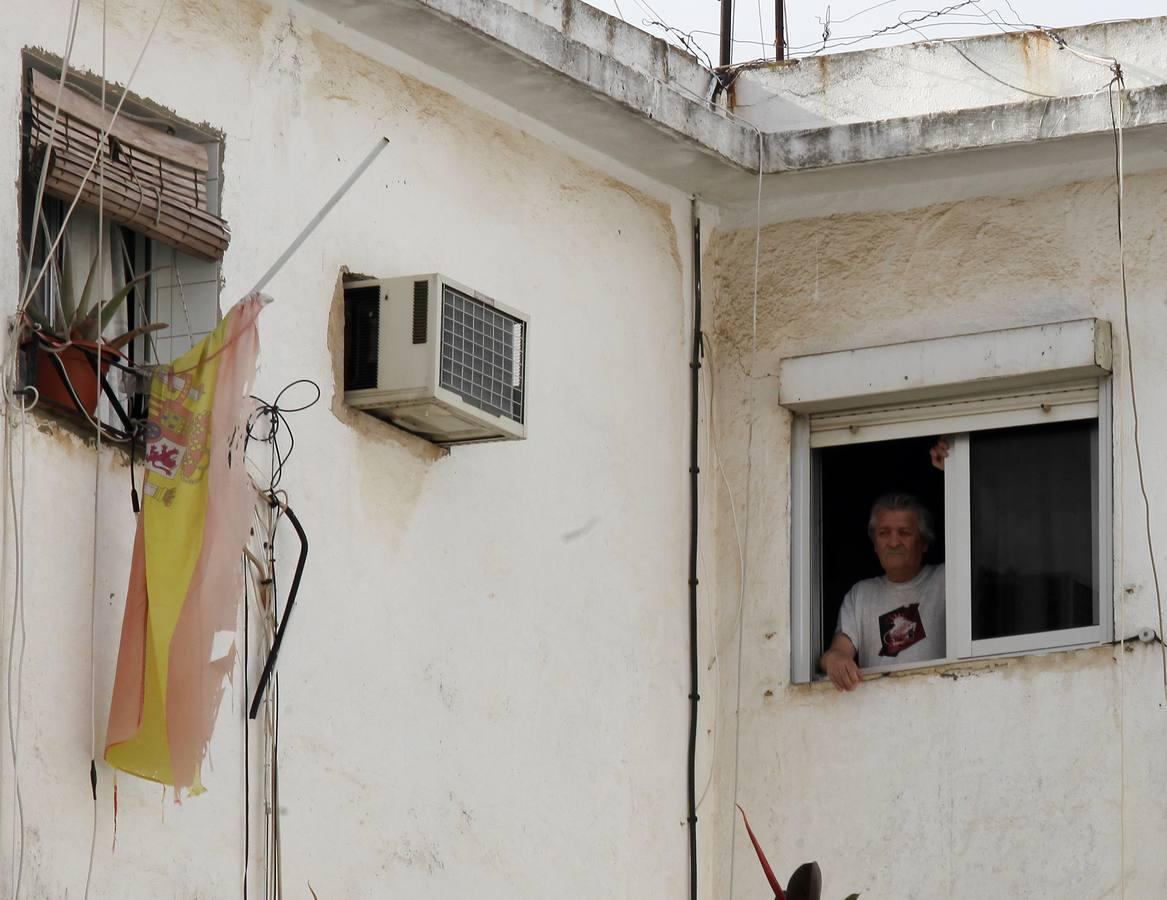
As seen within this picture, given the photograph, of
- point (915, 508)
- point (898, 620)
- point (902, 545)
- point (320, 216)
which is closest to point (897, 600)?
point (898, 620)

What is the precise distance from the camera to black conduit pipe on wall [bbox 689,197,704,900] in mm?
10273

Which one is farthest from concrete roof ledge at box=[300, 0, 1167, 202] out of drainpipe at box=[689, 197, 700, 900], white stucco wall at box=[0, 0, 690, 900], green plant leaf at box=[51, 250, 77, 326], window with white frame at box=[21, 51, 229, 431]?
green plant leaf at box=[51, 250, 77, 326]

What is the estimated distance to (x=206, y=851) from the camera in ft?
26.3

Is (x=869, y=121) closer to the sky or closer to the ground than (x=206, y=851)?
closer to the sky

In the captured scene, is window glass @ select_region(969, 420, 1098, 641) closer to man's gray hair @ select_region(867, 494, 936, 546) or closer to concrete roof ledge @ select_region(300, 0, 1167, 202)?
man's gray hair @ select_region(867, 494, 936, 546)

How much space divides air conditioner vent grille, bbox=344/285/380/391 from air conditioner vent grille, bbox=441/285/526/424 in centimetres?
25

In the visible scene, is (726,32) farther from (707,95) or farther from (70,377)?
(70,377)

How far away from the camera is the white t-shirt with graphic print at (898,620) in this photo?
10.5 m

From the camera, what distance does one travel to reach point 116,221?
838 cm

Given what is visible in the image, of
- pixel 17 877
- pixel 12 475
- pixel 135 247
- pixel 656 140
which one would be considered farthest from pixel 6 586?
pixel 656 140

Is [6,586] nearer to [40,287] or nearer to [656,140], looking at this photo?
[40,287]

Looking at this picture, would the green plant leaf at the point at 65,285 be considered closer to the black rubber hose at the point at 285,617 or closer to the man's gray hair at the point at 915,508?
the black rubber hose at the point at 285,617

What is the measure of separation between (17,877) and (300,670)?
1444 millimetres

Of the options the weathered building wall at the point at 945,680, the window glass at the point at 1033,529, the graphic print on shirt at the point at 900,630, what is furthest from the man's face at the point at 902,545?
the weathered building wall at the point at 945,680
